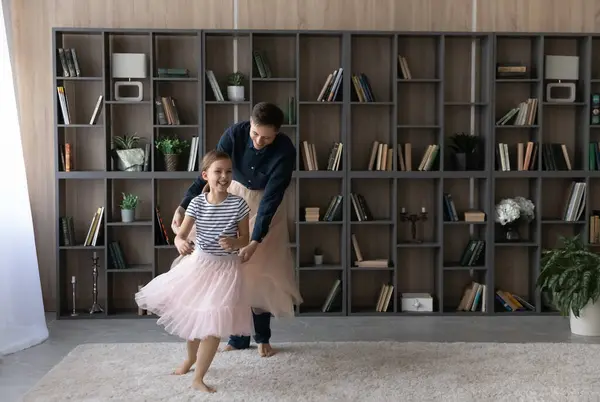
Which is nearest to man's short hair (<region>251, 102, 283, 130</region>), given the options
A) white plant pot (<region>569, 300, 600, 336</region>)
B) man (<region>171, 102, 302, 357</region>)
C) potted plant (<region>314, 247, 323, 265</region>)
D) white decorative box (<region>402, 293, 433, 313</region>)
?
man (<region>171, 102, 302, 357</region>)

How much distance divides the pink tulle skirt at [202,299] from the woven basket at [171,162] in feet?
6.54

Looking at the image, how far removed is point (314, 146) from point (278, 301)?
6.64ft

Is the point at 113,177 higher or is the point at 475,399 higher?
the point at 113,177

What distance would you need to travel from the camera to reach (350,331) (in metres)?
5.62

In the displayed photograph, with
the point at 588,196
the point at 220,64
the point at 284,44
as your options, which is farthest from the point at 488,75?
the point at 220,64

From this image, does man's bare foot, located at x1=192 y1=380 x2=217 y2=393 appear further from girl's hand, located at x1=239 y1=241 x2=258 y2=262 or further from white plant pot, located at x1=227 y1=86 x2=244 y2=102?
white plant pot, located at x1=227 y1=86 x2=244 y2=102

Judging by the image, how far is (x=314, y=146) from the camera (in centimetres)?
629

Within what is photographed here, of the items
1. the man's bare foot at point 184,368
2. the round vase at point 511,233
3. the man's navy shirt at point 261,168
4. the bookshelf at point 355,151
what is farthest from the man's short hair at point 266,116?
the round vase at point 511,233

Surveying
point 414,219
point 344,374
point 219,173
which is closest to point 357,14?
point 414,219

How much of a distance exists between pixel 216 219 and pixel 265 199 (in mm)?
353

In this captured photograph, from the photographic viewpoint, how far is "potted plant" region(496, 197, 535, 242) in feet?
20.2

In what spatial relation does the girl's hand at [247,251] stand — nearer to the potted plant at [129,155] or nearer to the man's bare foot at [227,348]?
the man's bare foot at [227,348]

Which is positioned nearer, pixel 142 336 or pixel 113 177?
pixel 142 336

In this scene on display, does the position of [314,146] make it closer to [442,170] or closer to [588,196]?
[442,170]
